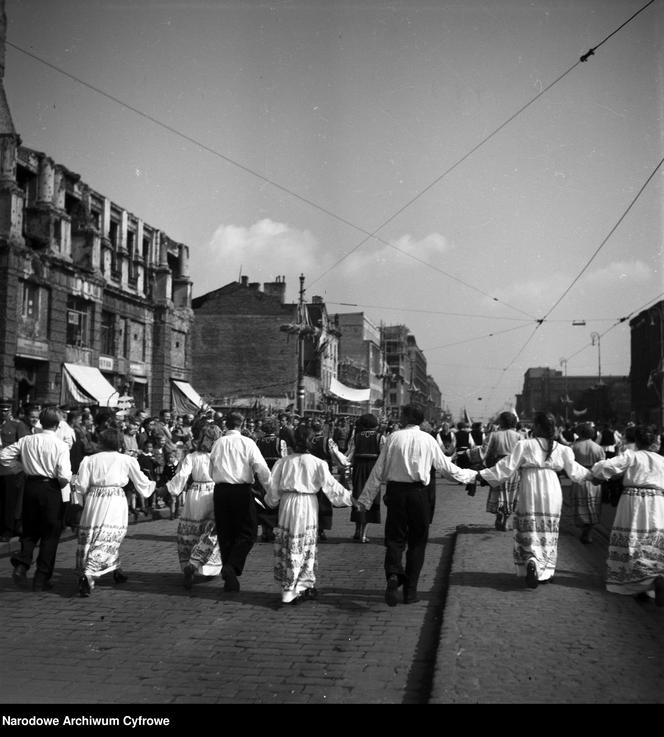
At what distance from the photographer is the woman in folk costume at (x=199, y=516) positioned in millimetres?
8531

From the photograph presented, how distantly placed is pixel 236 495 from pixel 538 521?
3123 mm

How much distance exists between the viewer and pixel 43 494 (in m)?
8.23

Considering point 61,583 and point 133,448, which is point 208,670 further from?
point 133,448

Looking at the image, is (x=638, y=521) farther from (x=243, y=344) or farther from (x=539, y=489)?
(x=243, y=344)

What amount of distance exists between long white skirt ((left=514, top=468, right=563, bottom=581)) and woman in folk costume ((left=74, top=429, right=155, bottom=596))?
158 inches

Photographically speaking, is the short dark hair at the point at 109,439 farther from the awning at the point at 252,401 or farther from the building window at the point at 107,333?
the awning at the point at 252,401

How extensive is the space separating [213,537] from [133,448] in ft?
22.4

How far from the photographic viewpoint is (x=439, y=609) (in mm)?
7199

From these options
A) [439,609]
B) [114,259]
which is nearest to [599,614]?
[439,609]

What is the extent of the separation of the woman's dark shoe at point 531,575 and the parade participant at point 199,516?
11.0 ft

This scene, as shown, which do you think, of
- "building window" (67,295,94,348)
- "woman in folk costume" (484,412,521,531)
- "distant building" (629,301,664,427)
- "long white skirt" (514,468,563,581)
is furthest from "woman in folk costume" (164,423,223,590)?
"distant building" (629,301,664,427)

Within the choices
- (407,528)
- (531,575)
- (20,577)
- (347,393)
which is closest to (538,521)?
(531,575)

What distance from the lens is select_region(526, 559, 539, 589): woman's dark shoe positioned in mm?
7559

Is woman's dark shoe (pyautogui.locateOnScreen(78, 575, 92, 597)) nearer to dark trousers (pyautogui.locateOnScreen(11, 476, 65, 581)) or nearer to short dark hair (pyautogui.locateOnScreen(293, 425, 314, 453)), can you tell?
dark trousers (pyautogui.locateOnScreen(11, 476, 65, 581))
